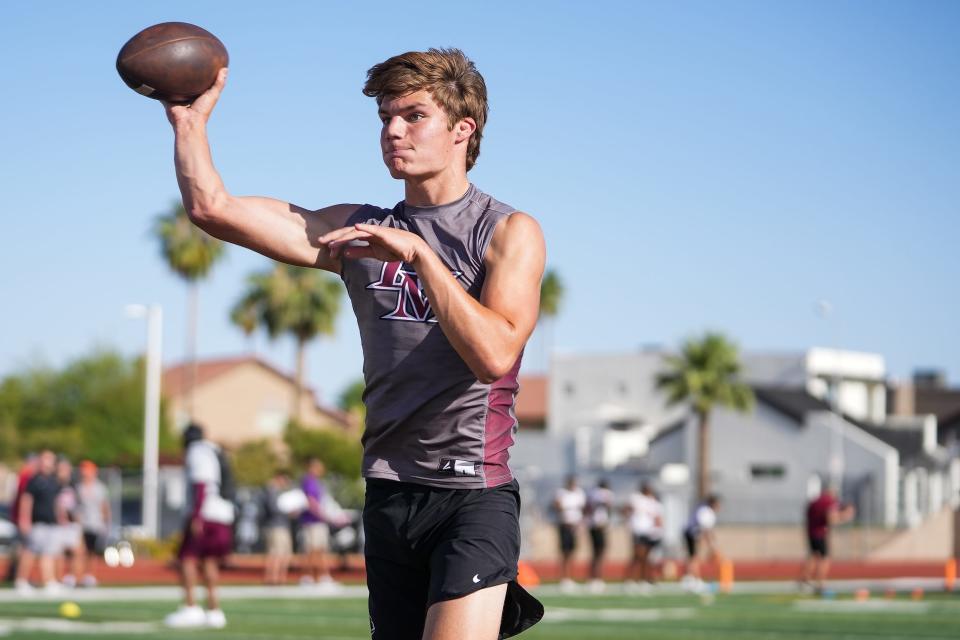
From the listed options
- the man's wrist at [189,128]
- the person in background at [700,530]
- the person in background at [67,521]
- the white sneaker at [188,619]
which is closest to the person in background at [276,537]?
the person in background at [67,521]

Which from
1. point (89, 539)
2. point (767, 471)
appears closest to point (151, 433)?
point (89, 539)

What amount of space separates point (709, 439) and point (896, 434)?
7.60 m

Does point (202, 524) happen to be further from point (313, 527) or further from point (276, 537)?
point (276, 537)

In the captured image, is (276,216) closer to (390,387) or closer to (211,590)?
(390,387)

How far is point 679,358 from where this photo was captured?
5850 cm

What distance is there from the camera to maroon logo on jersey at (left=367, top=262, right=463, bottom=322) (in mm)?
4562

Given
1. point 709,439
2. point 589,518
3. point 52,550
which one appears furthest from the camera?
point 709,439

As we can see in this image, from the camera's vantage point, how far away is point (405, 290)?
459 cm

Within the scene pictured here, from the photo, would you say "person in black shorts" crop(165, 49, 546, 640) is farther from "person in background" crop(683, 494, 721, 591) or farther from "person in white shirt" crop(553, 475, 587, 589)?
"person in background" crop(683, 494, 721, 591)

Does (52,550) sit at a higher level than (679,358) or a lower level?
lower

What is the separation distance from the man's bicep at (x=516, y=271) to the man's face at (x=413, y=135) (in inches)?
11.4

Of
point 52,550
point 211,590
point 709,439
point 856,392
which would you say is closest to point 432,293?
point 211,590

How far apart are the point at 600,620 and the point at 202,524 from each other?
4.57 m

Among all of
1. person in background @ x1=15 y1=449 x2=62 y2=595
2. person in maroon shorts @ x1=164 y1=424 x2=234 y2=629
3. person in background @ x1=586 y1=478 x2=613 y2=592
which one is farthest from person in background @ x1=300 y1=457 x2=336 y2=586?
person in maroon shorts @ x1=164 y1=424 x2=234 y2=629
